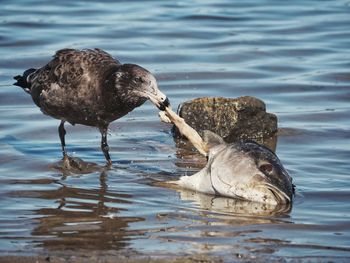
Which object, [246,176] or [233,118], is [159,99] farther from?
[233,118]

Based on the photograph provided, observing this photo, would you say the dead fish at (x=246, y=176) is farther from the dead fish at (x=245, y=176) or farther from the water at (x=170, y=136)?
the water at (x=170, y=136)

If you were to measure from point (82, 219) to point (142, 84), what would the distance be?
1799mm

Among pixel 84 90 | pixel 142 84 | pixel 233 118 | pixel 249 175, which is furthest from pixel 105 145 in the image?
pixel 249 175

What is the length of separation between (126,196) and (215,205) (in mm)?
800

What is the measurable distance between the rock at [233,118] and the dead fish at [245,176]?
6.69 feet

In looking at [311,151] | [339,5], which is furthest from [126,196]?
[339,5]

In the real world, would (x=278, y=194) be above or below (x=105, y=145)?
above

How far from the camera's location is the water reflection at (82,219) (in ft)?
21.2

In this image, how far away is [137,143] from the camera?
9.91 m

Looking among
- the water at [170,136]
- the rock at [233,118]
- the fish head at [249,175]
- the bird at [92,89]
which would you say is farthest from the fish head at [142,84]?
the rock at [233,118]

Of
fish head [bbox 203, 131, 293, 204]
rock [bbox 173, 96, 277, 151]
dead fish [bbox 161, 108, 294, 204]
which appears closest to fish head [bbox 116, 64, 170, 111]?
dead fish [bbox 161, 108, 294, 204]

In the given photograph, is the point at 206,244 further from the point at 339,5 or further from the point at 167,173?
the point at 339,5

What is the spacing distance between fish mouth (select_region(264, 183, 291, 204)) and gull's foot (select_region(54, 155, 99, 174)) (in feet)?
7.10

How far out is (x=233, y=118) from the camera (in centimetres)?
995
